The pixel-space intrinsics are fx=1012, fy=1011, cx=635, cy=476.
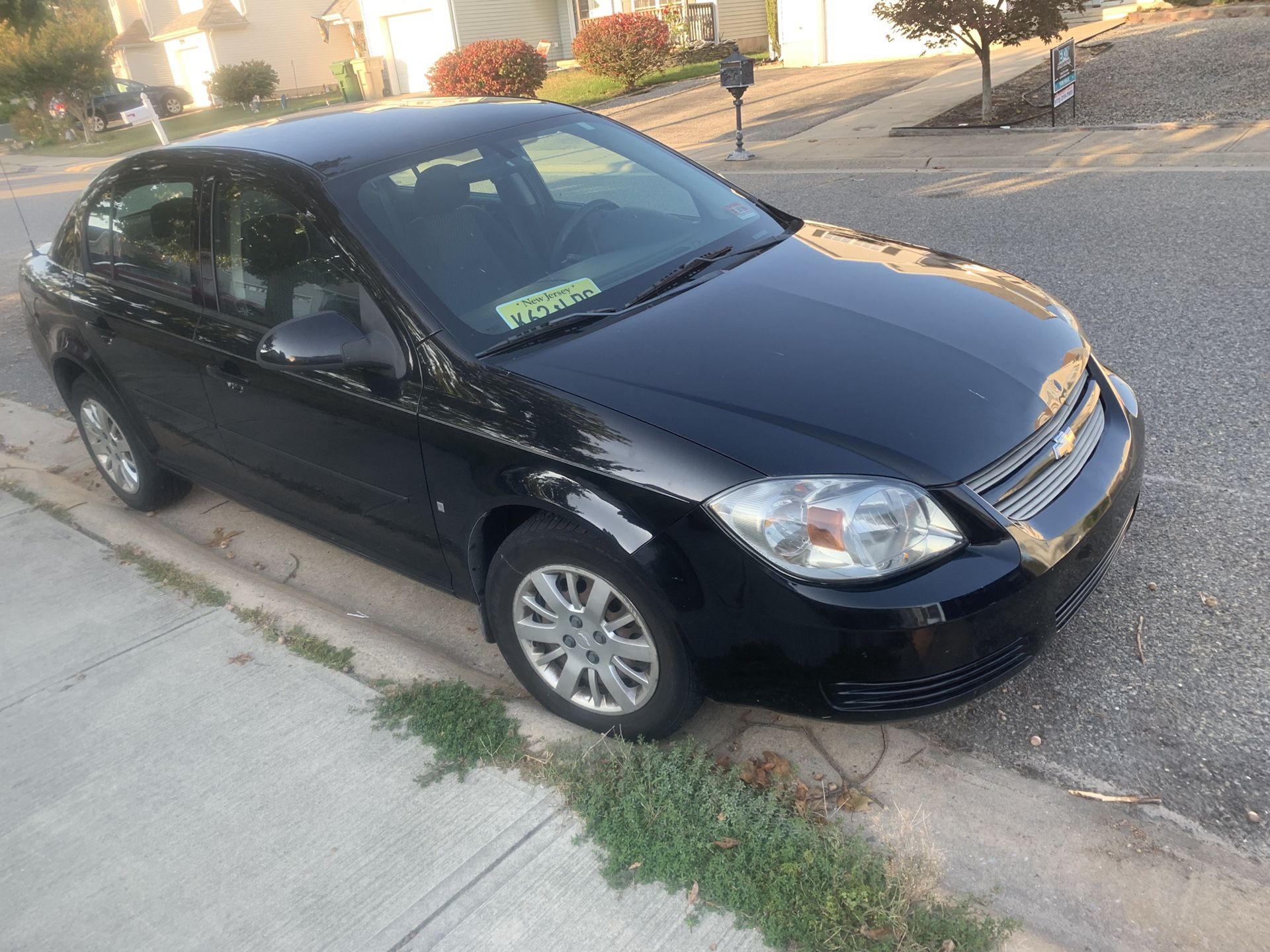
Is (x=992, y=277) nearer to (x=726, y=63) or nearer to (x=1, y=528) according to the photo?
(x=1, y=528)

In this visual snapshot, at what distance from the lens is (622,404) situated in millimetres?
2693

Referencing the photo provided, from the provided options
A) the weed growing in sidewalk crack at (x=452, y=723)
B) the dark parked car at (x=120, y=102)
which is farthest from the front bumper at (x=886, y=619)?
the dark parked car at (x=120, y=102)

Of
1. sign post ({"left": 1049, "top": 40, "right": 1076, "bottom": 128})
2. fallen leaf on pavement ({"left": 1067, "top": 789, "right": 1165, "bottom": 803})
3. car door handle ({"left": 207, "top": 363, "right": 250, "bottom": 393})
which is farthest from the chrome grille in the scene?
sign post ({"left": 1049, "top": 40, "right": 1076, "bottom": 128})

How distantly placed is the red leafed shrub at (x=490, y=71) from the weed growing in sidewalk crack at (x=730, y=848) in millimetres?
20189

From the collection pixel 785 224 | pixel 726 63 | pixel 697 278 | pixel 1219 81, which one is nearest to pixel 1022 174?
pixel 726 63

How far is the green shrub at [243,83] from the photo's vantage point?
3550 cm

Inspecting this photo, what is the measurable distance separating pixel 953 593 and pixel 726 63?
35.4ft

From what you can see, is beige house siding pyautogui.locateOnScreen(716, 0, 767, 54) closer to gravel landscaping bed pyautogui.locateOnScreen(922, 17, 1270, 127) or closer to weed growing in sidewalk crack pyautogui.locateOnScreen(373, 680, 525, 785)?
gravel landscaping bed pyautogui.locateOnScreen(922, 17, 1270, 127)

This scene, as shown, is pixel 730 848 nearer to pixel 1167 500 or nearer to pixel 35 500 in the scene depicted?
pixel 1167 500

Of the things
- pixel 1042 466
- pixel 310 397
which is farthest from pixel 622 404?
pixel 310 397

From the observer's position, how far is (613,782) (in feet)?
9.26

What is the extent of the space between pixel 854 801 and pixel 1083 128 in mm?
10524

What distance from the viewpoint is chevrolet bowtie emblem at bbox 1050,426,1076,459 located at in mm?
2756

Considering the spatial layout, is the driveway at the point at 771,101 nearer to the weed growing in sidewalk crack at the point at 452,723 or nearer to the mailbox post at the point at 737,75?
the mailbox post at the point at 737,75
